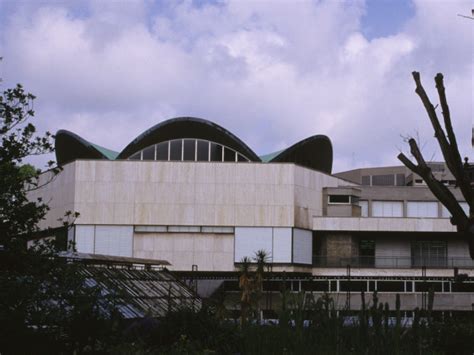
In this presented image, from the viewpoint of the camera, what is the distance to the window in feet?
242

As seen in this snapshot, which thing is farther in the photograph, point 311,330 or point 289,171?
point 289,171

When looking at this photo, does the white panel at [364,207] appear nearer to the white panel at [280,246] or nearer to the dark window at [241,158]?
the dark window at [241,158]

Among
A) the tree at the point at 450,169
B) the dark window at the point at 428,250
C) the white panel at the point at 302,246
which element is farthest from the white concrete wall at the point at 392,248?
the tree at the point at 450,169

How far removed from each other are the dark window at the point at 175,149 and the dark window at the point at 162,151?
0.44 meters

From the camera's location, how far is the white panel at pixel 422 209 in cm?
7981

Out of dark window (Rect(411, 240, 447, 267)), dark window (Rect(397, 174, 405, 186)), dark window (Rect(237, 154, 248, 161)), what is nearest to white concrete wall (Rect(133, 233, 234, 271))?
dark window (Rect(237, 154, 248, 161))

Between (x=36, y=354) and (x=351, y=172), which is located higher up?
(x=351, y=172)

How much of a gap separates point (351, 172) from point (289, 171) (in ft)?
206

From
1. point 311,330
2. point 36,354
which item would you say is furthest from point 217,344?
point 36,354

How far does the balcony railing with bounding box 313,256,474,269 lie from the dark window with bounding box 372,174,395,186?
48877 mm

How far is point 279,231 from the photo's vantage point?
223ft

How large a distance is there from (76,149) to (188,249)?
20285 millimetres

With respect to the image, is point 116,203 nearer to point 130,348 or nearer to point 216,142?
point 216,142

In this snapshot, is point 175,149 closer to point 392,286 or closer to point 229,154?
point 229,154
